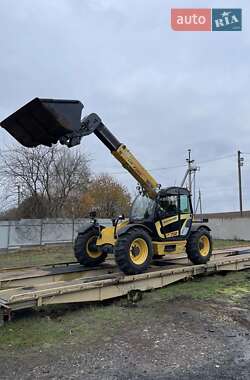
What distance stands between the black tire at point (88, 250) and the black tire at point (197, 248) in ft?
7.57

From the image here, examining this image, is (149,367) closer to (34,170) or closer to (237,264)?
(237,264)

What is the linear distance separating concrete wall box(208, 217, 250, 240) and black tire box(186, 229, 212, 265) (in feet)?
60.5

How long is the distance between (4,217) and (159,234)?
20.4 metres

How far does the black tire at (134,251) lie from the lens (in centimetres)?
862

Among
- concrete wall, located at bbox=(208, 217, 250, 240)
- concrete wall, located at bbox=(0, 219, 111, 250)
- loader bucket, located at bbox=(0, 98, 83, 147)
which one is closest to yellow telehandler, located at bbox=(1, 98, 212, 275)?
loader bucket, located at bbox=(0, 98, 83, 147)

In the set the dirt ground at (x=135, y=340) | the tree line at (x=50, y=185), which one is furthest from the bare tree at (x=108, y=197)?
the dirt ground at (x=135, y=340)

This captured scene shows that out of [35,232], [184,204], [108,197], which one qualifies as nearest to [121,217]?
[184,204]

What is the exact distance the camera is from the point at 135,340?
5.87m

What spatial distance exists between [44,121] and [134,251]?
11.4 feet

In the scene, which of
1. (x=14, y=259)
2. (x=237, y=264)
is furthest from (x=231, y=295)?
(x=14, y=259)

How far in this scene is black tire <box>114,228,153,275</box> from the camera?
Answer: 8.62 metres

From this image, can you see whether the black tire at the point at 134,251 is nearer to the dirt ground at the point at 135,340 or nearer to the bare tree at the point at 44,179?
the dirt ground at the point at 135,340

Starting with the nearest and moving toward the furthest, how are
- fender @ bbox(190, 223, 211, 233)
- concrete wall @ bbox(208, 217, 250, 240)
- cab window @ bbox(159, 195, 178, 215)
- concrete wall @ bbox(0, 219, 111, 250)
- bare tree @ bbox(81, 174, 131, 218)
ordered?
cab window @ bbox(159, 195, 178, 215) < fender @ bbox(190, 223, 211, 233) < concrete wall @ bbox(0, 219, 111, 250) < concrete wall @ bbox(208, 217, 250, 240) < bare tree @ bbox(81, 174, 131, 218)

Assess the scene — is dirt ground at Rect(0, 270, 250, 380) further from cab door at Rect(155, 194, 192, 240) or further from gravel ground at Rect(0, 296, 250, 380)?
cab door at Rect(155, 194, 192, 240)
